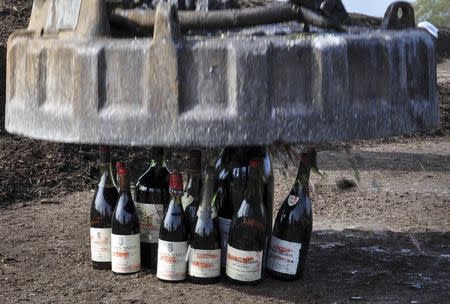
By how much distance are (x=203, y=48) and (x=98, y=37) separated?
32cm

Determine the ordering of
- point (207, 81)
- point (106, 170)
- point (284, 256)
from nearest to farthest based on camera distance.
Answer: point (207, 81) < point (284, 256) < point (106, 170)

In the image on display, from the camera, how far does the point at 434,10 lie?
2769 cm

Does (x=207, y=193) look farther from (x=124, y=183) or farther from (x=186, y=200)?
(x=124, y=183)

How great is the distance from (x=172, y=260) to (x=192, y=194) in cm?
41

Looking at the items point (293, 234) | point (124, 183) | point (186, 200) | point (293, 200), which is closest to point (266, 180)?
point (293, 200)

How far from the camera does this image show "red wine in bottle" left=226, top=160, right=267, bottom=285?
13.5 ft

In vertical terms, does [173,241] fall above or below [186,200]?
below

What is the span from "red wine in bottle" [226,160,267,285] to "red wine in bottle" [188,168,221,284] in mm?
76

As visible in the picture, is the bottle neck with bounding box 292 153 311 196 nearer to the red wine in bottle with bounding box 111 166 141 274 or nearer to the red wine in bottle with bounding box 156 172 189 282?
the red wine in bottle with bounding box 156 172 189 282

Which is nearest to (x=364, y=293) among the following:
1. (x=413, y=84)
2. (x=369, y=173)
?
(x=413, y=84)

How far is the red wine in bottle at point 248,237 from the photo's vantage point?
4105 millimetres

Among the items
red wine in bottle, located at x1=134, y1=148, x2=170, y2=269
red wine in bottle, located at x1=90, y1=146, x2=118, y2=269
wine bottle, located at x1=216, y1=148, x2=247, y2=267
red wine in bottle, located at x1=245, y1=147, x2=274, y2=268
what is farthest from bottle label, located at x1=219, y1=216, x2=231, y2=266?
red wine in bottle, located at x1=90, y1=146, x2=118, y2=269

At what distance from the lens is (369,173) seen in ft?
25.2

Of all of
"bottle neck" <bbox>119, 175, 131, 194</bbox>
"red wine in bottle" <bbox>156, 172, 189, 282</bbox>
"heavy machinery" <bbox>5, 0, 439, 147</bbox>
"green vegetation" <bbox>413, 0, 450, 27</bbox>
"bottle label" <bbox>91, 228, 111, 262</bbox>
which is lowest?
"green vegetation" <bbox>413, 0, 450, 27</bbox>
